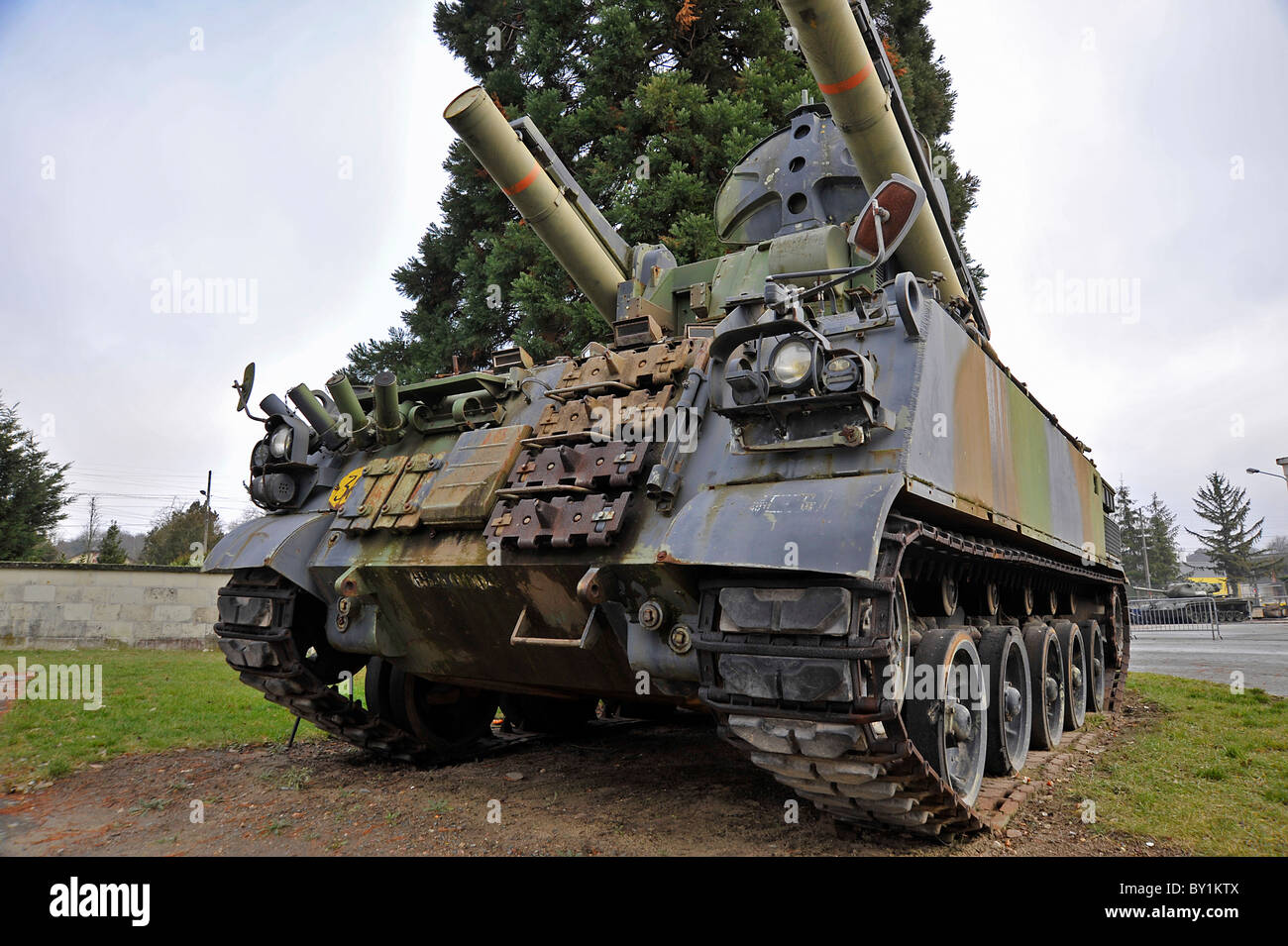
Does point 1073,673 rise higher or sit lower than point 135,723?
higher

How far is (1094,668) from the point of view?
940 cm

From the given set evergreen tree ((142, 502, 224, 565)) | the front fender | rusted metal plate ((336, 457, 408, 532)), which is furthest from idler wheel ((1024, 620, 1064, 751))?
evergreen tree ((142, 502, 224, 565))

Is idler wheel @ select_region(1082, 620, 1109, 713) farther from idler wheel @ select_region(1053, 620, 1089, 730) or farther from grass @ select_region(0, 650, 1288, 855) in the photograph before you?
grass @ select_region(0, 650, 1288, 855)

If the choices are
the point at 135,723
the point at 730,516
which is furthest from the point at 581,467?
the point at 135,723

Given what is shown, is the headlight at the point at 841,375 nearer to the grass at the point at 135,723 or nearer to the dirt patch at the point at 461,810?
the dirt patch at the point at 461,810

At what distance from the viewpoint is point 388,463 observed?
237 inches

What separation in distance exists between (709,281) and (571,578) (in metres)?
3.69

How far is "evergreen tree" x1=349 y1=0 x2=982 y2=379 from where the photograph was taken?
16719 mm

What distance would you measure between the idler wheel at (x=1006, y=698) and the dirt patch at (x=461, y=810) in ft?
0.95

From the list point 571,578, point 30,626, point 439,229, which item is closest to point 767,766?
point 571,578

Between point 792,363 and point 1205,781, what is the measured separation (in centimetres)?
432

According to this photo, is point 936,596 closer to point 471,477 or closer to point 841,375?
point 841,375

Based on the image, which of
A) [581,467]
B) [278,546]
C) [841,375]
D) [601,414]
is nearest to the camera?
[841,375]

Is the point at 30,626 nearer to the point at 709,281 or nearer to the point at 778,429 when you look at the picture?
the point at 709,281
